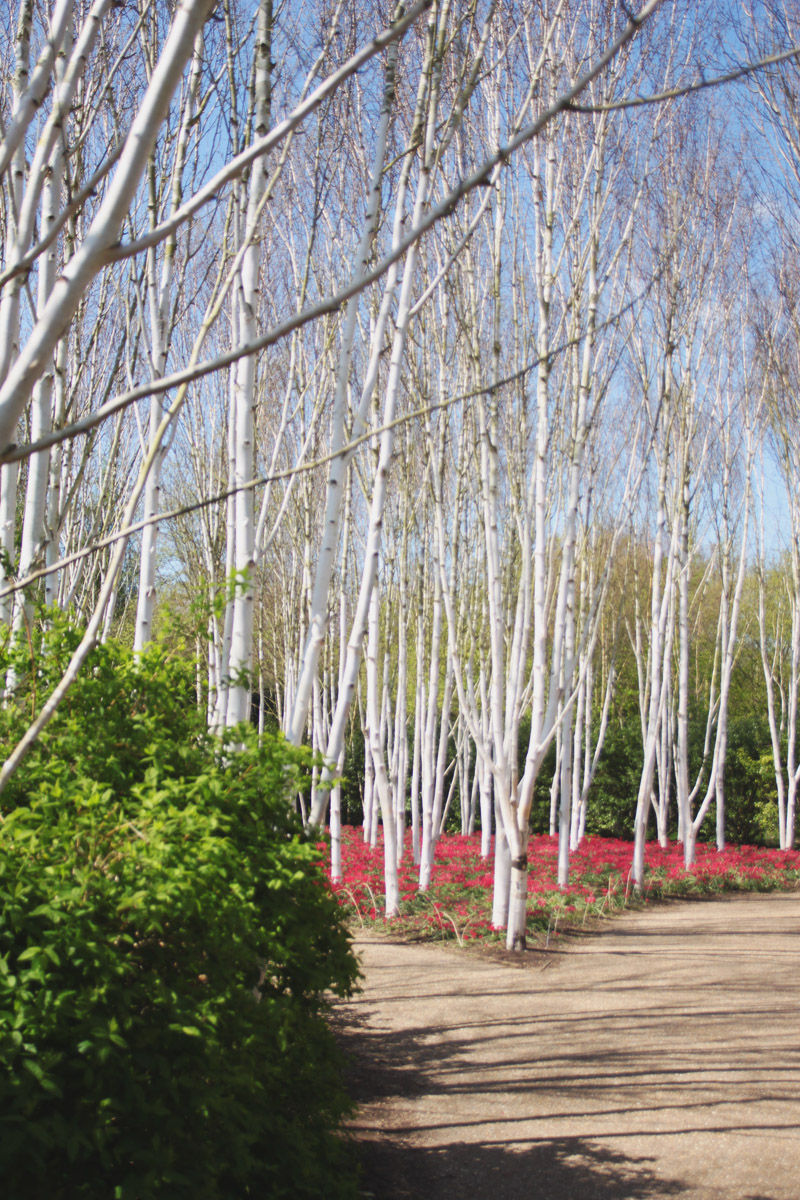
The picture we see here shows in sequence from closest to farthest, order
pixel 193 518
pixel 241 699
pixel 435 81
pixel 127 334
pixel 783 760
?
pixel 241 699 < pixel 435 81 < pixel 127 334 < pixel 193 518 < pixel 783 760

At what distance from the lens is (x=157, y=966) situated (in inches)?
87.1

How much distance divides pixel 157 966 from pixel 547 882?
8.89 metres

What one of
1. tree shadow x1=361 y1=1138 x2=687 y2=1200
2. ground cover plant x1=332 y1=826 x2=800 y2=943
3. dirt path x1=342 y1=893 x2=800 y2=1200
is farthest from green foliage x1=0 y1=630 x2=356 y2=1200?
ground cover plant x1=332 y1=826 x2=800 y2=943

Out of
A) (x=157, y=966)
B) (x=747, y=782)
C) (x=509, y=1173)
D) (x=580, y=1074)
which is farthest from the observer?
(x=747, y=782)

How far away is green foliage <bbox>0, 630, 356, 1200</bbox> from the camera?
191 centimetres

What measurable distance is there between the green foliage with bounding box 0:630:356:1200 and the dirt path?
1013mm

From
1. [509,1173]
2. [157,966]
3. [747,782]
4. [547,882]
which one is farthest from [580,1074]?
[747,782]

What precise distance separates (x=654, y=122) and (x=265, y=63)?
5.46 m

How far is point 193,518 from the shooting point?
43.4 ft

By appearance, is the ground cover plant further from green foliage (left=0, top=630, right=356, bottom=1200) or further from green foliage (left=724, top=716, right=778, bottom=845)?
green foliage (left=0, top=630, right=356, bottom=1200)

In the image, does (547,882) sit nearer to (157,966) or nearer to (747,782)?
(747,782)

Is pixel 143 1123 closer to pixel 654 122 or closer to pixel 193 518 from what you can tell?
pixel 654 122

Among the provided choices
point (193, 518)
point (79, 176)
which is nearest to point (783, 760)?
point (193, 518)

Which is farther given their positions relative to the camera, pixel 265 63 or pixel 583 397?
pixel 583 397
